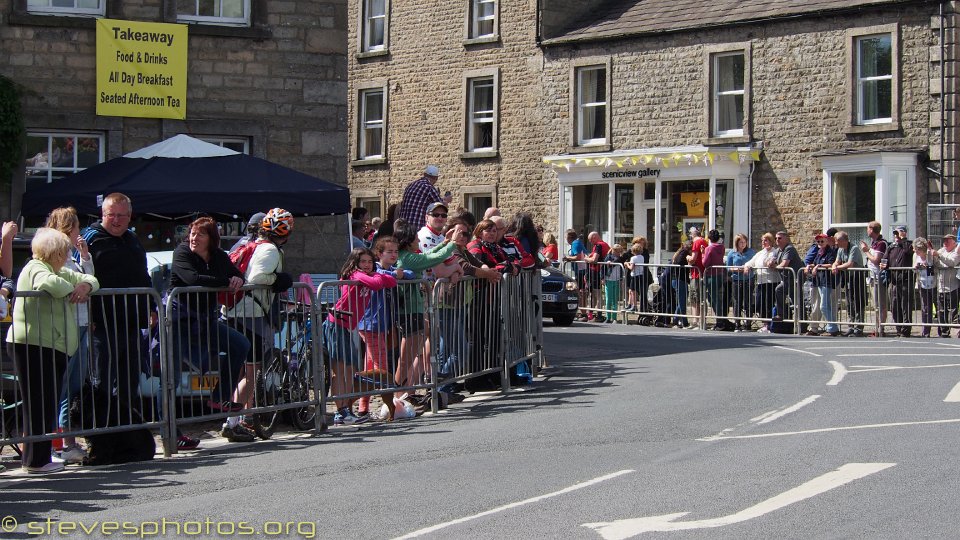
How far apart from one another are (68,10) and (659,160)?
60.4 feet

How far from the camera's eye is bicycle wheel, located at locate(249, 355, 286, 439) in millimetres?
11352

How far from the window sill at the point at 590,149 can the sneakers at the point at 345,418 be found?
24.4m

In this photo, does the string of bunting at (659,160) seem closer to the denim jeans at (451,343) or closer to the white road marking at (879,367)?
the white road marking at (879,367)

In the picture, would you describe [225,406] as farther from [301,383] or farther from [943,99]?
[943,99]

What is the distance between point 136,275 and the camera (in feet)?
35.7

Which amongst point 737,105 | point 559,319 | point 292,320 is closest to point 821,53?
point 737,105

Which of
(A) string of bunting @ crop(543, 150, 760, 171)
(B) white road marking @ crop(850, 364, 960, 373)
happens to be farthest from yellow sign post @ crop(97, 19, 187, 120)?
(A) string of bunting @ crop(543, 150, 760, 171)

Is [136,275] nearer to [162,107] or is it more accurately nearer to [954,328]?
[162,107]

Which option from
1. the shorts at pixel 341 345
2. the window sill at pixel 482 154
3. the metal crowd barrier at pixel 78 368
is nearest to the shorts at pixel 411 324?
the shorts at pixel 341 345

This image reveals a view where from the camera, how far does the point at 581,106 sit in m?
37.0

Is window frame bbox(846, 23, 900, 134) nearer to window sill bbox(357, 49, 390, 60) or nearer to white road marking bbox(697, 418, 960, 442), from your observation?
window sill bbox(357, 49, 390, 60)

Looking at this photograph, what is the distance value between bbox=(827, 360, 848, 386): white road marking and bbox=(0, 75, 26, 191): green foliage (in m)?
10.6

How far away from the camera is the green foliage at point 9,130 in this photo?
18375mm

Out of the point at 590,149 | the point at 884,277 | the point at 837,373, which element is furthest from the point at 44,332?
the point at 590,149
